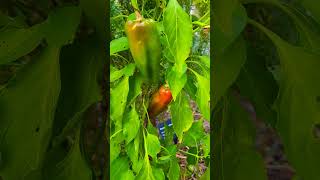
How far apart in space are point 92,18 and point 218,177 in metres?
0.26

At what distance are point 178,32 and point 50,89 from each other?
0.26 meters

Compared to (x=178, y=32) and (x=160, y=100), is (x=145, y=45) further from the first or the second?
(x=160, y=100)

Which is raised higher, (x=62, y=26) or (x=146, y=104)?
(x=62, y=26)

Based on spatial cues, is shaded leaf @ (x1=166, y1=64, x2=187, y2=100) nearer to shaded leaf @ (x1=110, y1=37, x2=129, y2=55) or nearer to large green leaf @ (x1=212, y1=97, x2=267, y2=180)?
shaded leaf @ (x1=110, y1=37, x2=129, y2=55)

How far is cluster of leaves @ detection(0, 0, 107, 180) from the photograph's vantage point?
19.1 inches

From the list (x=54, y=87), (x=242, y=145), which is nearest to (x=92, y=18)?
(x=54, y=87)

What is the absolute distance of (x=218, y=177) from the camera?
0.55 meters

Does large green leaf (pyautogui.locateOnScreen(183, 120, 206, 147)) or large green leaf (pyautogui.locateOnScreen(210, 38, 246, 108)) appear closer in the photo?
large green leaf (pyautogui.locateOnScreen(210, 38, 246, 108))

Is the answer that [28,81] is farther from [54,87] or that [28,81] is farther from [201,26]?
[201,26]

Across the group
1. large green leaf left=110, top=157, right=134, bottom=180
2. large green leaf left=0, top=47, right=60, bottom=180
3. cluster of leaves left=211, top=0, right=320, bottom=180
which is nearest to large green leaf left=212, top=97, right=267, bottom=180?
cluster of leaves left=211, top=0, right=320, bottom=180

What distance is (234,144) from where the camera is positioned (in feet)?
1.81

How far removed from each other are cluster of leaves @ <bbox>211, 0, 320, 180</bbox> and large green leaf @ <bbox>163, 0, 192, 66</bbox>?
12 centimetres

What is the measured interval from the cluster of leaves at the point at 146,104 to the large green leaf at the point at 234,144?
0.59 feet

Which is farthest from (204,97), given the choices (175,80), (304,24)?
(304,24)
